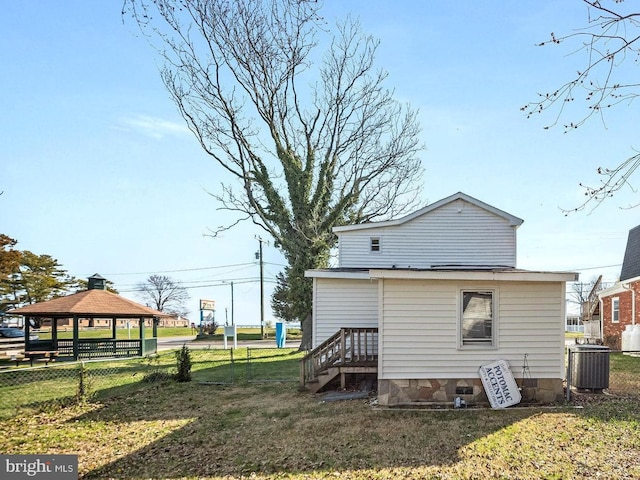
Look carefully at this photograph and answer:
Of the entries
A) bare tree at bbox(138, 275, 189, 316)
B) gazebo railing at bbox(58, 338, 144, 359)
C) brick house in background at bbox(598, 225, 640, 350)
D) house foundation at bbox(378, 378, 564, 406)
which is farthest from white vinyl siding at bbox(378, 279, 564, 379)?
bare tree at bbox(138, 275, 189, 316)

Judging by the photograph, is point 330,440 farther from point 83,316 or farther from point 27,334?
point 27,334

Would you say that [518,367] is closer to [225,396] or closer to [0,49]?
[225,396]

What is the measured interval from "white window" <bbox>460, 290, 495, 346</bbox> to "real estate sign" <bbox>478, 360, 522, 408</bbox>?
1.58 ft

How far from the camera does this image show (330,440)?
7156 millimetres

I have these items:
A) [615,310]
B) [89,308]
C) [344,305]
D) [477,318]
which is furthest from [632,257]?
[89,308]

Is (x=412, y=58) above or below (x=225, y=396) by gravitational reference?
above

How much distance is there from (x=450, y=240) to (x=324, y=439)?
1021 centimetres

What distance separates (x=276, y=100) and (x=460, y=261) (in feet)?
44.4

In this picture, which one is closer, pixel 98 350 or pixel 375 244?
pixel 375 244

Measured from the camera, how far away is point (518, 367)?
9.40 metres

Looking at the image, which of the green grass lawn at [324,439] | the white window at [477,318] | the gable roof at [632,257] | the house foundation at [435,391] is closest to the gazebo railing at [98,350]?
the green grass lawn at [324,439]

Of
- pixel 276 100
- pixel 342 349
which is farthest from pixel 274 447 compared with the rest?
pixel 276 100

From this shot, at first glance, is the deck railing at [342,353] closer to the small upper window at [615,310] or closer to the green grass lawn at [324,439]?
the green grass lawn at [324,439]

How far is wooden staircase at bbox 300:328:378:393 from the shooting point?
10906 millimetres
